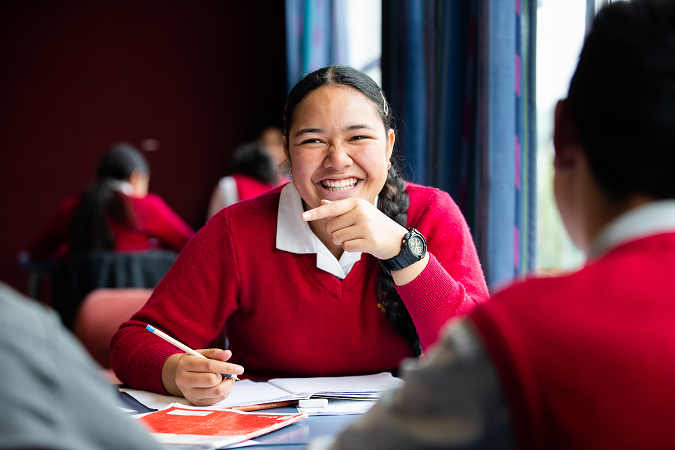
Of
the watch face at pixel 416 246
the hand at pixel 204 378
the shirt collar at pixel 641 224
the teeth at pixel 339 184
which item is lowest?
the hand at pixel 204 378

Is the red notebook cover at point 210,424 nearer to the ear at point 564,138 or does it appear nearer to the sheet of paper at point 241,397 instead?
the sheet of paper at point 241,397

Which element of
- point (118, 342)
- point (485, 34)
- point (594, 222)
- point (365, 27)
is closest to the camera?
point (594, 222)

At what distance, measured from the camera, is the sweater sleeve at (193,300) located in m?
1.24

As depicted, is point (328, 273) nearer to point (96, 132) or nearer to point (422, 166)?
point (422, 166)

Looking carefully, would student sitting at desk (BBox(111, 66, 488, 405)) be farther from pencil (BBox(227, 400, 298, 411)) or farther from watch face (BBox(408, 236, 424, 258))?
pencil (BBox(227, 400, 298, 411))

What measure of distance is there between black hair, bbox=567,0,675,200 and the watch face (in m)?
0.63

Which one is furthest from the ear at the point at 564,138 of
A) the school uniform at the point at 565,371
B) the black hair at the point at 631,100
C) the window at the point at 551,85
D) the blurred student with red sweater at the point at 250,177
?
the blurred student with red sweater at the point at 250,177

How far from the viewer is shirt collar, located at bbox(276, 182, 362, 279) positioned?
1.34m

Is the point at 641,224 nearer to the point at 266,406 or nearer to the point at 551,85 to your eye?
the point at 266,406

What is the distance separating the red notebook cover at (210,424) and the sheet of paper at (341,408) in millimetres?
47

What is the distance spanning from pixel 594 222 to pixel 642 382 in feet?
0.48

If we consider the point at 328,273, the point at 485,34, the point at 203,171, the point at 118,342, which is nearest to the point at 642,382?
the point at 328,273

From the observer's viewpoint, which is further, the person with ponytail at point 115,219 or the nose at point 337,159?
the person with ponytail at point 115,219

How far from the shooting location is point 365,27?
370cm
